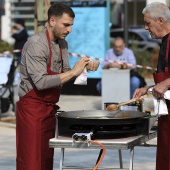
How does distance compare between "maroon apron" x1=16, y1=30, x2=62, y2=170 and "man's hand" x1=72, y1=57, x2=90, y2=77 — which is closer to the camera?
"man's hand" x1=72, y1=57, x2=90, y2=77

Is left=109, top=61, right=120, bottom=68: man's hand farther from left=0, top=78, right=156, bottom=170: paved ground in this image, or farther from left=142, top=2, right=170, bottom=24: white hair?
left=142, top=2, right=170, bottom=24: white hair

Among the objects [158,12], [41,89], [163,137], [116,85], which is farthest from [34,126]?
[116,85]

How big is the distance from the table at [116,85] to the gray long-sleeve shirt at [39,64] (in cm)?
774

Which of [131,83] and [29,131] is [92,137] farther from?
[131,83]

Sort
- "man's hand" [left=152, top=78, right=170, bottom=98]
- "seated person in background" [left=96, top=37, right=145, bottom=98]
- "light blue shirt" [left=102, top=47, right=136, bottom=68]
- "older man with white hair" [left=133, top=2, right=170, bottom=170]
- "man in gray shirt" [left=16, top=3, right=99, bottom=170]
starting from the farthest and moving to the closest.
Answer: "light blue shirt" [left=102, top=47, right=136, bottom=68], "seated person in background" [left=96, top=37, right=145, bottom=98], "man in gray shirt" [left=16, top=3, right=99, bottom=170], "older man with white hair" [left=133, top=2, right=170, bottom=170], "man's hand" [left=152, top=78, right=170, bottom=98]

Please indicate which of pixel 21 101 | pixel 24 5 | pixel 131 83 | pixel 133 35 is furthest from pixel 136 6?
pixel 21 101

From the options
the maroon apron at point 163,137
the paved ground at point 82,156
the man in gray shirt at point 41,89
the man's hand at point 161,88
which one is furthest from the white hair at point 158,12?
the paved ground at point 82,156

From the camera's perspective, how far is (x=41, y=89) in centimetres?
666

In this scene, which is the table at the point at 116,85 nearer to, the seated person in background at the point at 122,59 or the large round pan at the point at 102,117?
the seated person in background at the point at 122,59

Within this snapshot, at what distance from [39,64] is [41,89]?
0.20 m

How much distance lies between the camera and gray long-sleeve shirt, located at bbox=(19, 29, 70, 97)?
6602 mm

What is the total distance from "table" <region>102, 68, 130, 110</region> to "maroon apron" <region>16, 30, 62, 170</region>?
25.7 feet

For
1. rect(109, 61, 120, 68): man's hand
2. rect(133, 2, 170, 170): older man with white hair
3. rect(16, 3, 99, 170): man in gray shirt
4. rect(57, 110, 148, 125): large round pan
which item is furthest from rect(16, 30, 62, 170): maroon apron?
rect(109, 61, 120, 68): man's hand

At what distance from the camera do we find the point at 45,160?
6.89 m
